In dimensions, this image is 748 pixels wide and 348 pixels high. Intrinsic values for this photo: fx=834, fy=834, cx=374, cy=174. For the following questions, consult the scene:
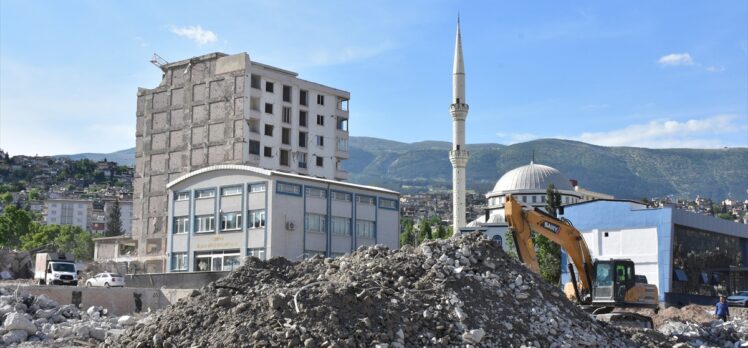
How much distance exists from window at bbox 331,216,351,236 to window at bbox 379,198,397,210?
3.48 metres

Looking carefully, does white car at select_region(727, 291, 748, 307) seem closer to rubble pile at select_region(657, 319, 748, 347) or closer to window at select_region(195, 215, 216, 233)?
rubble pile at select_region(657, 319, 748, 347)

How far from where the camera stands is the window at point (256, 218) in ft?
168

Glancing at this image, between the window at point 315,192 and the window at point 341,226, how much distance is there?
176cm

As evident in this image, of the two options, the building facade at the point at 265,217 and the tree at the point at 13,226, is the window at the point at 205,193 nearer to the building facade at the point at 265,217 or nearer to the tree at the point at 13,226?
the building facade at the point at 265,217

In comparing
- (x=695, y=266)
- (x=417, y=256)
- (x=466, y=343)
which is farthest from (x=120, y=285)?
(x=695, y=266)

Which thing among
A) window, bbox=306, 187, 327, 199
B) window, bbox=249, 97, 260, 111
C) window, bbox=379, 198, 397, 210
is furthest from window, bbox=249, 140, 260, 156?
window, bbox=306, 187, 327, 199

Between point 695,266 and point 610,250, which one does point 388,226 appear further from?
point 695,266

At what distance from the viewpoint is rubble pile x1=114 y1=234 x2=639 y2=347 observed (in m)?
16.6

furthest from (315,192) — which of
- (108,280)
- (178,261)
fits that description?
(108,280)

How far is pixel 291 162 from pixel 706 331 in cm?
5688

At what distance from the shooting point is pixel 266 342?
16.0 metres

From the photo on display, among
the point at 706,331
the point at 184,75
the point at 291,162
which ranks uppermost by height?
the point at 184,75

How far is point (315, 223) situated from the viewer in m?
52.9

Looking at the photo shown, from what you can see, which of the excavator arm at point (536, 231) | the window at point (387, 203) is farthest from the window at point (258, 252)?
the excavator arm at point (536, 231)
